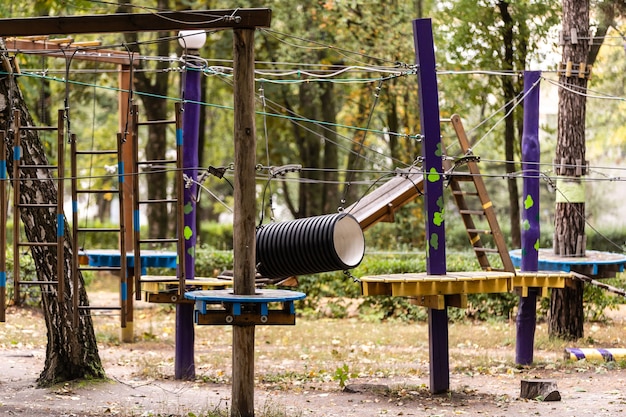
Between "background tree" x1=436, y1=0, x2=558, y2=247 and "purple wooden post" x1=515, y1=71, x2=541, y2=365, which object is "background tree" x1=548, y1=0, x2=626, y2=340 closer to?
"purple wooden post" x1=515, y1=71, x2=541, y2=365

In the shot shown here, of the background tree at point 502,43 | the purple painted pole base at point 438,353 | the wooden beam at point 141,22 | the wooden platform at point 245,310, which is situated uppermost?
the background tree at point 502,43

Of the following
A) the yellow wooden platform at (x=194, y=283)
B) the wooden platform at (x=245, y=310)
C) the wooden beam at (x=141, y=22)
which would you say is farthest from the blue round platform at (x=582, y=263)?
the wooden beam at (x=141, y=22)

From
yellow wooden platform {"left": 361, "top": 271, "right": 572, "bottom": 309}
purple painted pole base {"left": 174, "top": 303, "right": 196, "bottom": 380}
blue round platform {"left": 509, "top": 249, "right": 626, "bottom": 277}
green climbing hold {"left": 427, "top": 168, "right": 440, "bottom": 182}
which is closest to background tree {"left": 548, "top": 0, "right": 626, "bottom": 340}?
blue round platform {"left": 509, "top": 249, "right": 626, "bottom": 277}

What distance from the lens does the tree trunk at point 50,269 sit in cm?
1030

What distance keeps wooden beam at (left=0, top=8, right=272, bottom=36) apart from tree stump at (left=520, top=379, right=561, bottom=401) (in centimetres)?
469

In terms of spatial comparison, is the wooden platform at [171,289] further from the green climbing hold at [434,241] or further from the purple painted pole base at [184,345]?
the green climbing hold at [434,241]

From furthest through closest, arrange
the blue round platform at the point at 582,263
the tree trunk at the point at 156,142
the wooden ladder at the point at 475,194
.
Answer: the tree trunk at the point at 156,142
the blue round platform at the point at 582,263
the wooden ladder at the point at 475,194

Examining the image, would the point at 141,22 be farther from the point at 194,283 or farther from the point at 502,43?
the point at 502,43

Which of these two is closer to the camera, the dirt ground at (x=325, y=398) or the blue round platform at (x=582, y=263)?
the dirt ground at (x=325, y=398)

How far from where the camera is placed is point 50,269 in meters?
10.5

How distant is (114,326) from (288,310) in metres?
8.96

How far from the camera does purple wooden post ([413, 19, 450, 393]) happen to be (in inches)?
419

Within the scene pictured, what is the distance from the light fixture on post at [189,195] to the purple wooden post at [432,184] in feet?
9.08

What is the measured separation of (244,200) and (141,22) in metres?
1.91
